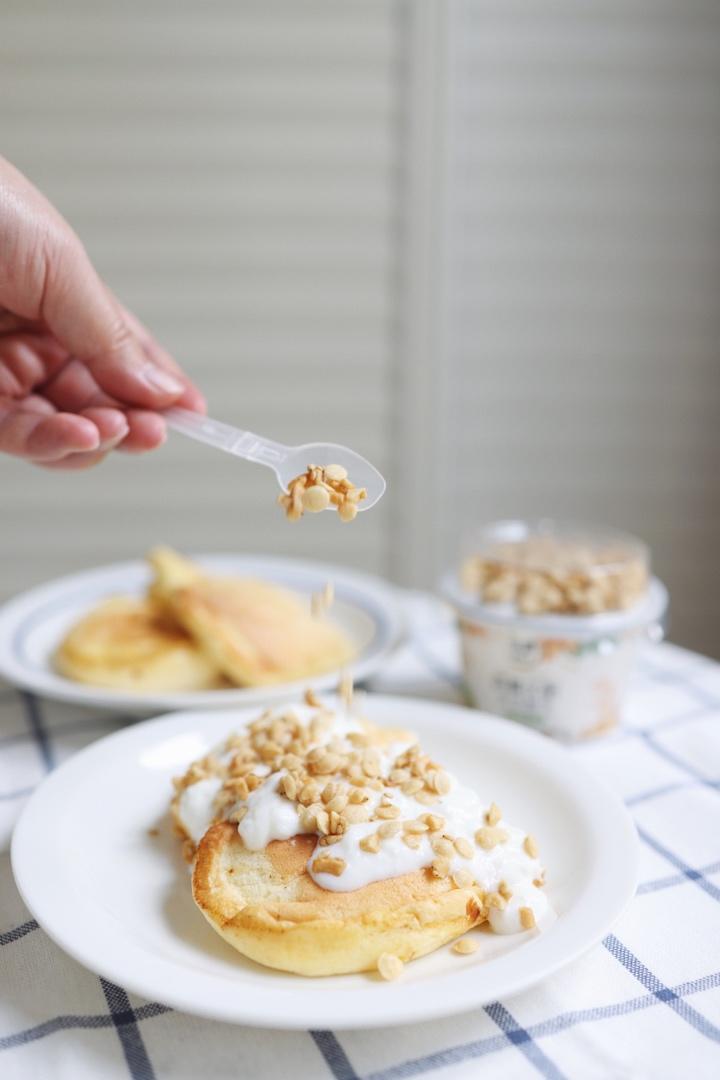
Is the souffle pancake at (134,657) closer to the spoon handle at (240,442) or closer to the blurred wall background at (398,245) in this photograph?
the spoon handle at (240,442)

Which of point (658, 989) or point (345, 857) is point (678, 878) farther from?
point (345, 857)

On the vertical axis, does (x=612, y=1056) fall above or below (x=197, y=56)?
below

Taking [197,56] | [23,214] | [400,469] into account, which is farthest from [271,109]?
[23,214]

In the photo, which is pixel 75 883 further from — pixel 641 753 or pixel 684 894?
pixel 641 753

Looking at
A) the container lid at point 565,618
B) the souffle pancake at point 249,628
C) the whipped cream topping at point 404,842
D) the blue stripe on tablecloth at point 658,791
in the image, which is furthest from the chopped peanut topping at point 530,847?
the souffle pancake at point 249,628

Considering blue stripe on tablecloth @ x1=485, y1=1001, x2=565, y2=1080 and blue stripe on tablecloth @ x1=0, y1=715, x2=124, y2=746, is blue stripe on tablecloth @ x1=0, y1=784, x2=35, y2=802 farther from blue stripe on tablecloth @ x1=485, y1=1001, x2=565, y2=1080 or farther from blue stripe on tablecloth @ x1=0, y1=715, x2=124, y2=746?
blue stripe on tablecloth @ x1=485, y1=1001, x2=565, y2=1080

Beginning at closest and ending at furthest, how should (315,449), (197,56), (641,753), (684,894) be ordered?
(684,894), (315,449), (641,753), (197,56)
